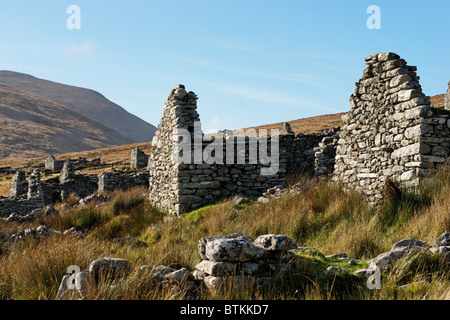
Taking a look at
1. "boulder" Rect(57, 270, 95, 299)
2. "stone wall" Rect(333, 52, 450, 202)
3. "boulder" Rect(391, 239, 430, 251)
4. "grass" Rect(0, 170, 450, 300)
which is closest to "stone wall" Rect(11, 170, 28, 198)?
"grass" Rect(0, 170, 450, 300)

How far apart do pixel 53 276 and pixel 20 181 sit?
83.2 ft

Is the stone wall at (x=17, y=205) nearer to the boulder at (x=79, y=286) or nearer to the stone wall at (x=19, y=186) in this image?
the stone wall at (x=19, y=186)

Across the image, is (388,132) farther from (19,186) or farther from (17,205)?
(19,186)

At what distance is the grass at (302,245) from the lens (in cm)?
391

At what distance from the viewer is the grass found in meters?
3.91

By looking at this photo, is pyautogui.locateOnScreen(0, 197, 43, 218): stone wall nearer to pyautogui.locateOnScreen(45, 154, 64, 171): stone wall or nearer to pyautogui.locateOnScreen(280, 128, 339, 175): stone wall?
pyautogui.locateOnScreen(280, 128, 339, 175): stone wall

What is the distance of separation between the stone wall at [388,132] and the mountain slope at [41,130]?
111 metres

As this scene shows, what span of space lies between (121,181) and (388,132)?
17.1 m

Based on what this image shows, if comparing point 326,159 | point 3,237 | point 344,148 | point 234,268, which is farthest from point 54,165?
point 234,268

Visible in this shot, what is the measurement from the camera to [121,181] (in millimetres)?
21797

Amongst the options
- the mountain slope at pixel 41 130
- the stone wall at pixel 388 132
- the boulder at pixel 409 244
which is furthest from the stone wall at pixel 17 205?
the mountain slope at pixel 41 130
